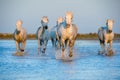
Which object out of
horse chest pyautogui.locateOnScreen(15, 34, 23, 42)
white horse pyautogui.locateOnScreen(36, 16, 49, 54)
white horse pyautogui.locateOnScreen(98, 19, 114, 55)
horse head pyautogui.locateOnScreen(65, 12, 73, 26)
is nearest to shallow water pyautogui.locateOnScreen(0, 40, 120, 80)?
horse head pyautogui.locateOnScreen(65, 12, 73, 26)

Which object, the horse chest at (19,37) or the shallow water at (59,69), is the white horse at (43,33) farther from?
the shallow water at (59,69)

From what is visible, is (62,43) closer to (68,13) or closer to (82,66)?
(68,13)

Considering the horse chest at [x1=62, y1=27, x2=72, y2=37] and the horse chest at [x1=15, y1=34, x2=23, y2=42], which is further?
the horse chest at [x1=15, y1=34, x2=23, y2=42]

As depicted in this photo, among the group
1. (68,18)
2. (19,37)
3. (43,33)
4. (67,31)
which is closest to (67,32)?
(67,31)

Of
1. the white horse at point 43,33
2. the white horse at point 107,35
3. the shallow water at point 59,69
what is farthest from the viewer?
the white horse at point 43,33

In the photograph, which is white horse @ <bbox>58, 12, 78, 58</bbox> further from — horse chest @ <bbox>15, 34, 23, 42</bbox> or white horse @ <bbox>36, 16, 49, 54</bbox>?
horse chest @ <bbox>15, 34, 23, 42</bbox>

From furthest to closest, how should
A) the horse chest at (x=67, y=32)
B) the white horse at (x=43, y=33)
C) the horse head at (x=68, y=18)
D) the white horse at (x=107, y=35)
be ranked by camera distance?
the white horse at (x=43, y=33) < the white horse at (x=107, y=35) < the horse chest at (x=67, y=32) < the horse head at (x=68, y=18)

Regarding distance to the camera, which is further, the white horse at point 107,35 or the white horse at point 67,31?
→ the white horse at point 107,35

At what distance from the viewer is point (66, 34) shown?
48.0 feet

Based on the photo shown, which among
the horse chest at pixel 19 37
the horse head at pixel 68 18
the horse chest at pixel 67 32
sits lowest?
the horse chest at pixel 19 37

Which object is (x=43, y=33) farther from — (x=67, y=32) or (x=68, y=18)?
(x=68, y=18)

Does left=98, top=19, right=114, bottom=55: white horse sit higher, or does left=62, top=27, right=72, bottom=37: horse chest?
left=62, top=27, right=72, bottom=37: horse chest

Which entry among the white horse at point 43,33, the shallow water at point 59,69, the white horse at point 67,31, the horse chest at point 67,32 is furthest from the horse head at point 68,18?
the white horse at point 43,33

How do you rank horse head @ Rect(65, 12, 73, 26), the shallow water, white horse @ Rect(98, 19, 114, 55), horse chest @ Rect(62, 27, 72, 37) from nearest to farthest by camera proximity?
the shallow water
horse head @ Rect(65, 12, 73, 26)
horse chest @ Rect(62, 27, 72, 37)
white horse @ Rect(98, 19, 114, 55)
